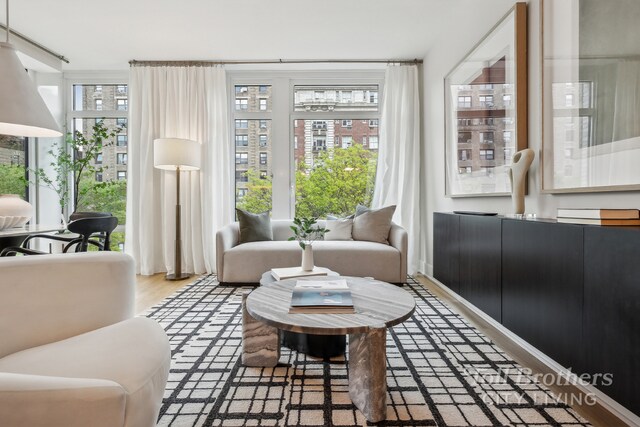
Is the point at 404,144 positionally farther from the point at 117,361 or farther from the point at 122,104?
the point at 117,361

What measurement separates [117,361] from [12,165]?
15.2 ft

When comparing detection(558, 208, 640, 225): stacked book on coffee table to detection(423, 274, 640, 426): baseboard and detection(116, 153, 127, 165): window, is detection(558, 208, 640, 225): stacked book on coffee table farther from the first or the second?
detection(116, 153, 127, 165): window

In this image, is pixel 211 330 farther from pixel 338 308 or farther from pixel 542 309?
pixel 542 309

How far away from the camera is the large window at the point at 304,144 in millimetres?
4559

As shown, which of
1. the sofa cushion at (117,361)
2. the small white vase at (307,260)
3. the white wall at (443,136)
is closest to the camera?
the sofa cushion at (117,361)

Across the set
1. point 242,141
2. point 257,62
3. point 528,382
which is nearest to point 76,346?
point 528,382

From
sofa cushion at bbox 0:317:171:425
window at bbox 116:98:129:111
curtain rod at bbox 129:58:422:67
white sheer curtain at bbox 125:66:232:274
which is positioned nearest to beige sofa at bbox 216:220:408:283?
white sheer curtain at bbox 125:66:232:274

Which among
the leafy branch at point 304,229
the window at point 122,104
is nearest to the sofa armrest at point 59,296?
the leafy branch at point 304,229

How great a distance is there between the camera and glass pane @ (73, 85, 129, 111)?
4.65 m

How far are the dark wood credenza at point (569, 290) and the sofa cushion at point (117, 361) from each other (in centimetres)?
153

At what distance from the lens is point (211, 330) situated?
7.73 ft

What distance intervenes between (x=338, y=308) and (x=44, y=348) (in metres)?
1.04

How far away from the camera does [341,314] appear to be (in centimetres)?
147

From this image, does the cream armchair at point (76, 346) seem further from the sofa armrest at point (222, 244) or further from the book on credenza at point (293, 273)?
the sofa armrest at point (222, 244)
